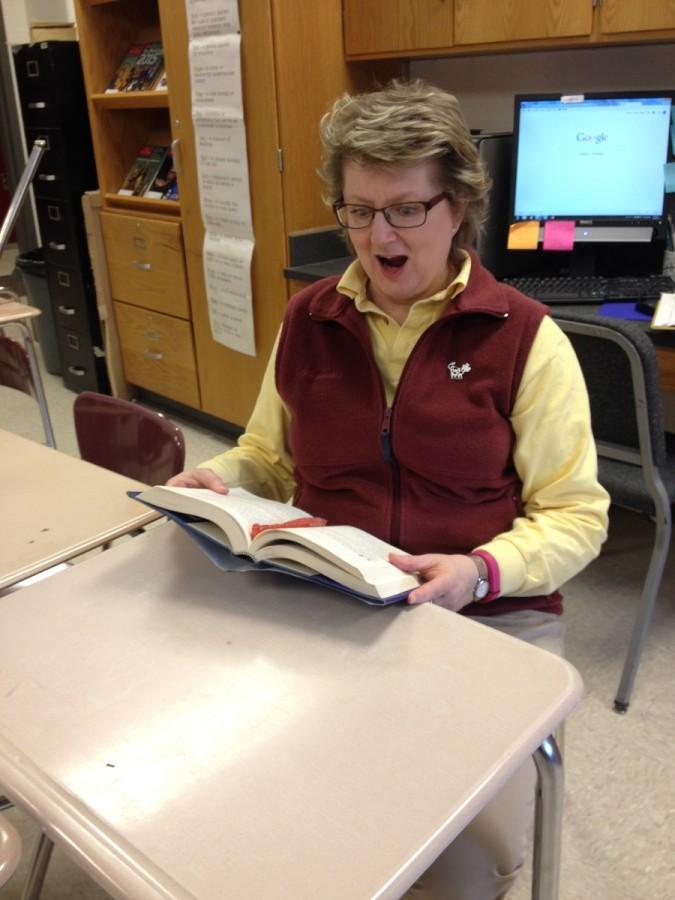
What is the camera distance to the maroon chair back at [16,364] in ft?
6.99

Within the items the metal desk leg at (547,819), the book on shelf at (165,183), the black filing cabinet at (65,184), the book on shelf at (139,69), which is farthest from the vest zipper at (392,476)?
the black filing cabinet at (65,184)

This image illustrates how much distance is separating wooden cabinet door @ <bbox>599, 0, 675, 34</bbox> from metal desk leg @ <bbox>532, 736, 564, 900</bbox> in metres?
1.80

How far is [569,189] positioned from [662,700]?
1377mm

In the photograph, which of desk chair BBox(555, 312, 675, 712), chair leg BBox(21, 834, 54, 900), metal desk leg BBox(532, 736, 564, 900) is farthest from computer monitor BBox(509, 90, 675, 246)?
chair leg BBox(21, 834, 54, 900)

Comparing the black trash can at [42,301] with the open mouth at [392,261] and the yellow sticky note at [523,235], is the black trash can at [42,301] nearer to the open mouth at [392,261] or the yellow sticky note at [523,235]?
the yellow sticky note at [523,235]

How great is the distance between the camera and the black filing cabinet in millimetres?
3400

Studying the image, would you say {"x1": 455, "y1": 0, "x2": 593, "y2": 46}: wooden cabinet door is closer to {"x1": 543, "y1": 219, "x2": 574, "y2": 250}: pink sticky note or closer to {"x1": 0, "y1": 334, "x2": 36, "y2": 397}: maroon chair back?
{"x1": 543, "y1": 219, "x2": 574, "y2": 250}: pink sticky note

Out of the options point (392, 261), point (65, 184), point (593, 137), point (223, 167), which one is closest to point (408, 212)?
point (392, 261)

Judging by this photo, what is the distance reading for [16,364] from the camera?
2137mm

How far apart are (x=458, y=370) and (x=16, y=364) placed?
1424mm

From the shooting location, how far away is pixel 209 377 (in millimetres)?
3229

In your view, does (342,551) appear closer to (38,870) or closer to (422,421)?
(422,421)

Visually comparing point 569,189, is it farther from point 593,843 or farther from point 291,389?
point 593,843

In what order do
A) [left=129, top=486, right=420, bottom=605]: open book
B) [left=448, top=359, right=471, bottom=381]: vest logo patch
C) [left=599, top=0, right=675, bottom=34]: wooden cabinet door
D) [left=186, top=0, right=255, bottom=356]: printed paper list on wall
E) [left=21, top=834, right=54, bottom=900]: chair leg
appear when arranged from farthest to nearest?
1. [left=186, top=0, right=255, bottom=356]: printed paper list on wall
2. [left=599, top=0, right=675, bottom=34]: wooden cabinet door
3. [left=21, top=834, right=54, bottom=900]: chair leg
4. [left=448, top=359, right=471, bottom=381]: vest logo patch
5. [left=129, top=486, right=420, bottom=605]: open book
